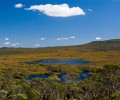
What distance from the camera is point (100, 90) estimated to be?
112m

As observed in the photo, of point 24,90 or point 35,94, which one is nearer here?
point 35,94

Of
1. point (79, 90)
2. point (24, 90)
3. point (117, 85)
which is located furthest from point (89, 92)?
point (24, 90)

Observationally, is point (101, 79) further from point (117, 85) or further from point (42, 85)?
point (42, 85)

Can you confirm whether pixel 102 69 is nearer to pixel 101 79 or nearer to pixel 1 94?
pixel 101 79

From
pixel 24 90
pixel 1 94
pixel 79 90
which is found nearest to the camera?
pixel 1 94

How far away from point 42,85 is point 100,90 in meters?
22.5

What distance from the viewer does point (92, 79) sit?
116875mm

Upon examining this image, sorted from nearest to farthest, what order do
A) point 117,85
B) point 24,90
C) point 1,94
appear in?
point 1,94 < point 24,90 < point 117,85

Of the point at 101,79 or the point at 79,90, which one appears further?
the point at 79,90

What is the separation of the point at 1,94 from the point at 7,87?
12330mm

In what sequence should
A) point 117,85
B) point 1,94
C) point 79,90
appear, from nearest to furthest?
point 1,94 < point 117,85 < point 79,90

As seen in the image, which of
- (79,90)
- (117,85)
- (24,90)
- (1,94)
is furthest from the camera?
(79,90)

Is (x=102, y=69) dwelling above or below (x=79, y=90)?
above

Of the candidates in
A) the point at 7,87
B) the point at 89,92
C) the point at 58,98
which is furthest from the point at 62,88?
the point at 7,87
